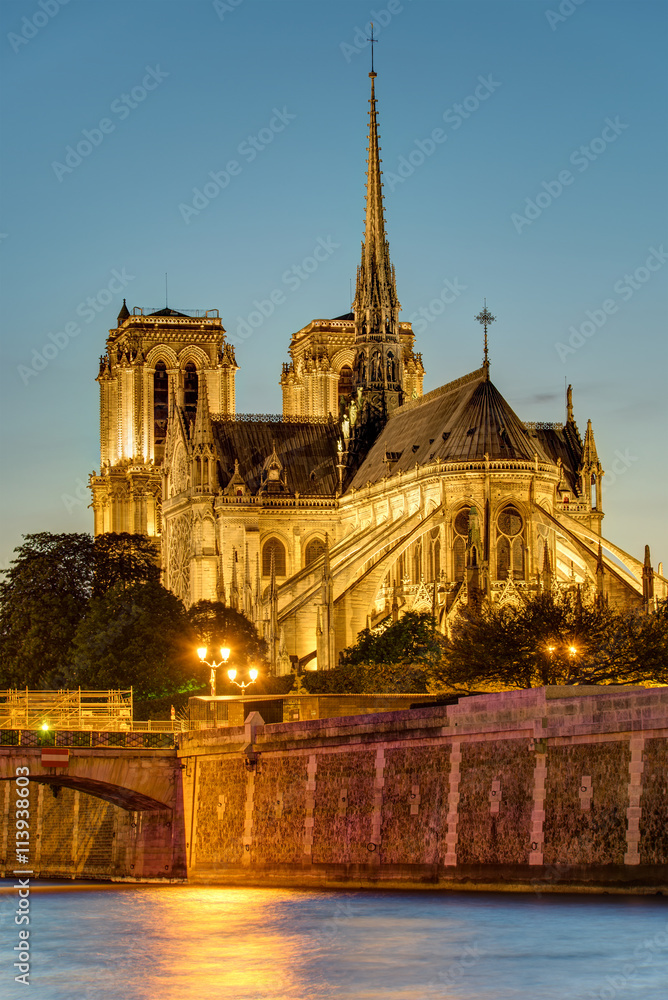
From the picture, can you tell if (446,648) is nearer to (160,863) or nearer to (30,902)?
(160,863)

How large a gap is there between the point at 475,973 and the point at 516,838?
22.8ft

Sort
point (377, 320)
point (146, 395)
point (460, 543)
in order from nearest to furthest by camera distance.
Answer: point (460, 543) < point (377, 320) < point (146, 395)

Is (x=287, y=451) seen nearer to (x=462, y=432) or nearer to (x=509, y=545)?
(x=462, y=432)

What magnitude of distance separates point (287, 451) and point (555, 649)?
1769 inches

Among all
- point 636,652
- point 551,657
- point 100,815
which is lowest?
point 100,815

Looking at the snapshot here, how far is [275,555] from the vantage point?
3871 inches

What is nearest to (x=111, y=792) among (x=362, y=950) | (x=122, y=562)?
(x=362, y=950)

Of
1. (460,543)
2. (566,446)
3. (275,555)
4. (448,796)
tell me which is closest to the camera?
(448,796)

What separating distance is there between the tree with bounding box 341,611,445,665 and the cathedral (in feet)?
6.61

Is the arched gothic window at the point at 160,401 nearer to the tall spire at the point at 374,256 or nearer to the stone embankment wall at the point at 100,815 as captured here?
the tall spire at the point at 374,256

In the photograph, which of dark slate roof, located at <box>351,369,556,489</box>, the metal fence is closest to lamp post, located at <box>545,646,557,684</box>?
the metal fence

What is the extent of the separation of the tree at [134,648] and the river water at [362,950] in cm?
2791

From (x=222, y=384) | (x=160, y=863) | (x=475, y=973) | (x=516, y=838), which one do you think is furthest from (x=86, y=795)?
(x=222, y=384)

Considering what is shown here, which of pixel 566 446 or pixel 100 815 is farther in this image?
pixel 566 446
